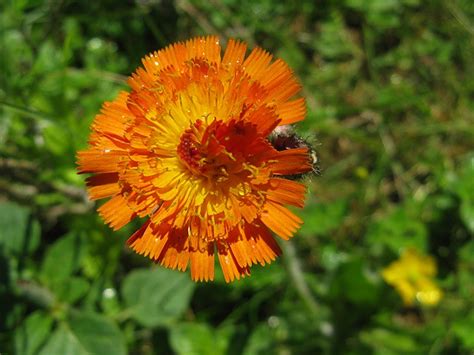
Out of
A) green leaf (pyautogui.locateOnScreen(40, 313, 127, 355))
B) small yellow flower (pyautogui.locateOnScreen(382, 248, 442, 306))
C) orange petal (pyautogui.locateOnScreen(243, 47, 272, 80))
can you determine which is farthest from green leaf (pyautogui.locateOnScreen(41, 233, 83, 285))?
small yellow flower (pyautogui.locateOnScreen(382, 248, 442, 306))

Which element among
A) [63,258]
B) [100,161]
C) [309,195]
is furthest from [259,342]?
[100,161]

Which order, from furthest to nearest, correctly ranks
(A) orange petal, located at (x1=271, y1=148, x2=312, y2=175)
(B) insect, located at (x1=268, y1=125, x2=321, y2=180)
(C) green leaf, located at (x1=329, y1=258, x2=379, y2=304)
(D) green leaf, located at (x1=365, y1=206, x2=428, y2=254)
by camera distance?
(D) green leaf, located at (x1=365, y1=206, x2=428, y2=254), (C) green leaf, located at (x1=329, y1=258, x2=379, y2=304), (B) insect, located at (x1=268, y1=125, x2=321, y2=180), (A) orange petal, located at (x1=271, y1=148, x2=312, y2=175)

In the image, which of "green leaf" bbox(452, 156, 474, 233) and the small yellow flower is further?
the small yellow flower

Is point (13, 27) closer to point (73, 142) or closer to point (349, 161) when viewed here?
point (73, 142)

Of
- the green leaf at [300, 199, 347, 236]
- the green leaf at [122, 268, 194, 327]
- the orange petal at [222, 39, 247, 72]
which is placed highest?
the orange petal at [222, 39, 247, 72]

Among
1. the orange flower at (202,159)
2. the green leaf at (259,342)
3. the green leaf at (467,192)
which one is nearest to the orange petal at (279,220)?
the orange flower at (202,159)

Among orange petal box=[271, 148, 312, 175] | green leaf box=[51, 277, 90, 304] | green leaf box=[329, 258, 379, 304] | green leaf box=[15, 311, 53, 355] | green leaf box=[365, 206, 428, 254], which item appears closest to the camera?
orange petal box=[271, 148, 312, 175]

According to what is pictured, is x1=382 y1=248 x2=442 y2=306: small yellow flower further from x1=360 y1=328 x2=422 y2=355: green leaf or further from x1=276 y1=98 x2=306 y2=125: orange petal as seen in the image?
x1=276 y1=98 x2=306 y2=125: orange petal
